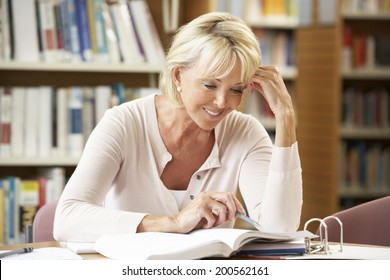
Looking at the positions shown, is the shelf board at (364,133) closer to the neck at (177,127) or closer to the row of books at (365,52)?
the row of books at (365,52)

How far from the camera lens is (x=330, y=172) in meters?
5.25

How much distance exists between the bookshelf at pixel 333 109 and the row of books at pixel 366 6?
2 cm

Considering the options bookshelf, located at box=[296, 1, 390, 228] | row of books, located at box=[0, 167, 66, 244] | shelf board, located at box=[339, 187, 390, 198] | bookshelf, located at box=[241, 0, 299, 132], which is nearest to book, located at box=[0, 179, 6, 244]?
row of books, located at box=[0, 167, 66, 244]

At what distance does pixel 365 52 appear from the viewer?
17.7 ft

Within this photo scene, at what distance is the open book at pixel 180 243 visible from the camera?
155 cm

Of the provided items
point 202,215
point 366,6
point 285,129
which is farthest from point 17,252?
point 366,6

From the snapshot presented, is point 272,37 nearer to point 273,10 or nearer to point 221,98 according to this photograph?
point 273,10

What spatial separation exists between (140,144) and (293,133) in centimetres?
42

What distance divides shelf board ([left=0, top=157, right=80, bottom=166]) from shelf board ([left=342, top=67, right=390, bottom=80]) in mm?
2422

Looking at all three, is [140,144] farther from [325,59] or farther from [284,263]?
[325,59]

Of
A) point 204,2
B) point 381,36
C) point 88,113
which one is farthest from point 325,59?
point 88,113

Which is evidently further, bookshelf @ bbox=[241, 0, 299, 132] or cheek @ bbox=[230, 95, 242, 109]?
bookshelf @ bbox=[241, 0, 299, 132]

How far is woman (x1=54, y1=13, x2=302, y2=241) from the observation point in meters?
2.01

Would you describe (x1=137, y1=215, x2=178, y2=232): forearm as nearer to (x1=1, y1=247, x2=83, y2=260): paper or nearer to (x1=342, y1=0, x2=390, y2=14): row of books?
(x1=1, y1=247, x2=83, y2=260): paper
